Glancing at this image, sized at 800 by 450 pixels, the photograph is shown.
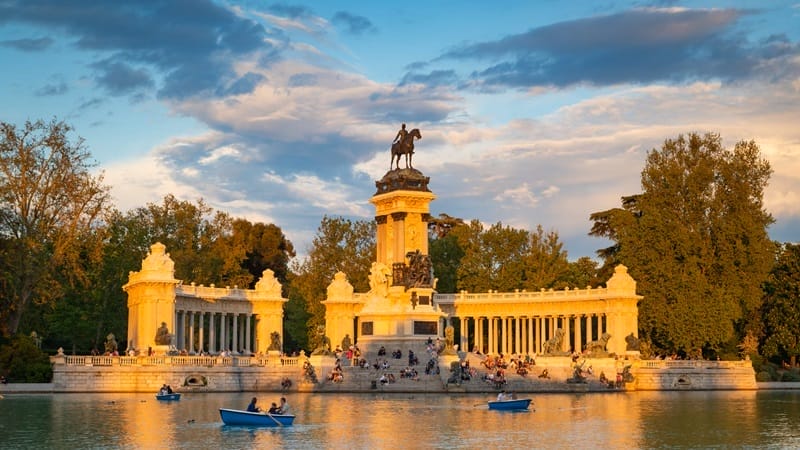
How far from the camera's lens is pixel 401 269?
260ft

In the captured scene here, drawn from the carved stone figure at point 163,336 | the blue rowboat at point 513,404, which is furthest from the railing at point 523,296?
the blue rowboat at point 513,404

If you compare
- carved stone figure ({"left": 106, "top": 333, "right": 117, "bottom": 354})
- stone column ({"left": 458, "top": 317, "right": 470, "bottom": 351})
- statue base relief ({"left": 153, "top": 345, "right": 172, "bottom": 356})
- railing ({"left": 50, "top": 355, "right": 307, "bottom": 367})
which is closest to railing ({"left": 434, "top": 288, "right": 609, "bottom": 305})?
stone column ({"left": 458, "top": 317, "right": 470, "bottom": 351})

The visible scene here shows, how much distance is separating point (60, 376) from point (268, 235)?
182ft

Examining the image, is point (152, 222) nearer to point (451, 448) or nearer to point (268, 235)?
point (268, 235)

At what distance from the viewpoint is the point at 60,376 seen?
6231cm

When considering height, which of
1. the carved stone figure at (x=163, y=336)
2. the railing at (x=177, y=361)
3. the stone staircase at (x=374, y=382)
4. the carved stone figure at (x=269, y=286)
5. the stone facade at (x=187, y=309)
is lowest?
the stone staircase at (x=374, y=382)

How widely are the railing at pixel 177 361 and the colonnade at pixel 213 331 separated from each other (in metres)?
13.5

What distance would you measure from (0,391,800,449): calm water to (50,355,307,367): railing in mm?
4209

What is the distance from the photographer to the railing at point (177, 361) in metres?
63.0

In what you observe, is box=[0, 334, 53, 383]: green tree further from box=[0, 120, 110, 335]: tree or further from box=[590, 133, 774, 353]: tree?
box=[590, 133, 774, 353]: tree

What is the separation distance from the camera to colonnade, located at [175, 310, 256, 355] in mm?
84438

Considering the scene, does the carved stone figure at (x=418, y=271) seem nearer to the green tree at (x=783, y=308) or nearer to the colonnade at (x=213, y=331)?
the colonnade at (x=213, y=331)

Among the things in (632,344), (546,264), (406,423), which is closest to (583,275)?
(546,264)

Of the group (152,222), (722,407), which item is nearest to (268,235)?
(152,222)
